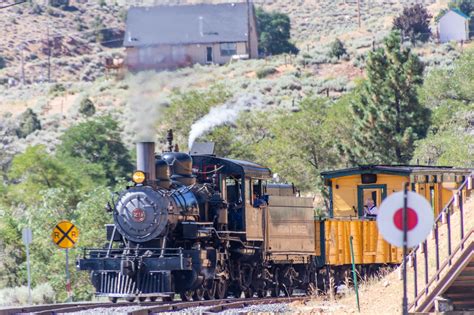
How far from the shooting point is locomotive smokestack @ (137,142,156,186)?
24.3 meters

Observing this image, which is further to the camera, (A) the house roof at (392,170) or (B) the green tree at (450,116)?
(B) the green tree at (450,116)

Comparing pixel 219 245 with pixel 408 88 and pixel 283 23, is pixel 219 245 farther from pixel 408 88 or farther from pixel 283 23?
pixel 283 23

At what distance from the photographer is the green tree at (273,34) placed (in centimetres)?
10806

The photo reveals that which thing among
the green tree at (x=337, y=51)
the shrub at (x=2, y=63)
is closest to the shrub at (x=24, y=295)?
the green tree at (x=337, y=51)

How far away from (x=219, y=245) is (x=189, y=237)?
4.63 feet

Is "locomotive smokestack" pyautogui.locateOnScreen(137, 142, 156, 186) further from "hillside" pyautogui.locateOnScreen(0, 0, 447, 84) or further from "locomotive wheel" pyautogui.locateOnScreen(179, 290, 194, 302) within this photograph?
"hillside" pyautogui.locateOnScreen(0, 0, 447, 84)

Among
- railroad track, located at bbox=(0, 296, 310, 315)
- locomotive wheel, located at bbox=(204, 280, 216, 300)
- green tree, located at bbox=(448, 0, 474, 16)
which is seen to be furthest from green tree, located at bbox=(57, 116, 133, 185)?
green tree, located at bbox=(448, 0, 474, 16)

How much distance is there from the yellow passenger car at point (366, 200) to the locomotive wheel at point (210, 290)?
4.84 meters

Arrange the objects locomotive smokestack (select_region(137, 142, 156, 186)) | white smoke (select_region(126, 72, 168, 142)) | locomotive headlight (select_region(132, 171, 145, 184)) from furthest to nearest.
A: white smoke (select_region(126, 72, 168, 142))
locomotive headlight (select_region(132, 171, 145, 184))
locomotive smokestack (select_region(137, 142, 156, 186))

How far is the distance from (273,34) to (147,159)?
85820 mm

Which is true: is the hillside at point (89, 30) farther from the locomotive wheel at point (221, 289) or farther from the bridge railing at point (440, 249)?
the bridge railing at point (440, 249)

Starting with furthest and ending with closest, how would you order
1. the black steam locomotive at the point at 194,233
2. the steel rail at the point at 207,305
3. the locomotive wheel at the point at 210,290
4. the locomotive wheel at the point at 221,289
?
the locomotive wheel at the point at 221,289
the locomotive wheel at the point at 210,290
the black steam locomotive at the point at 194,233
the steel rail at the point at 207,305

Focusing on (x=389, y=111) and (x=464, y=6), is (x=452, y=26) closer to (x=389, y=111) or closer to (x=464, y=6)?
(x=464, y=6)

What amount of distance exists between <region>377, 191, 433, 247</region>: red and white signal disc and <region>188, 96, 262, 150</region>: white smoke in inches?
759
